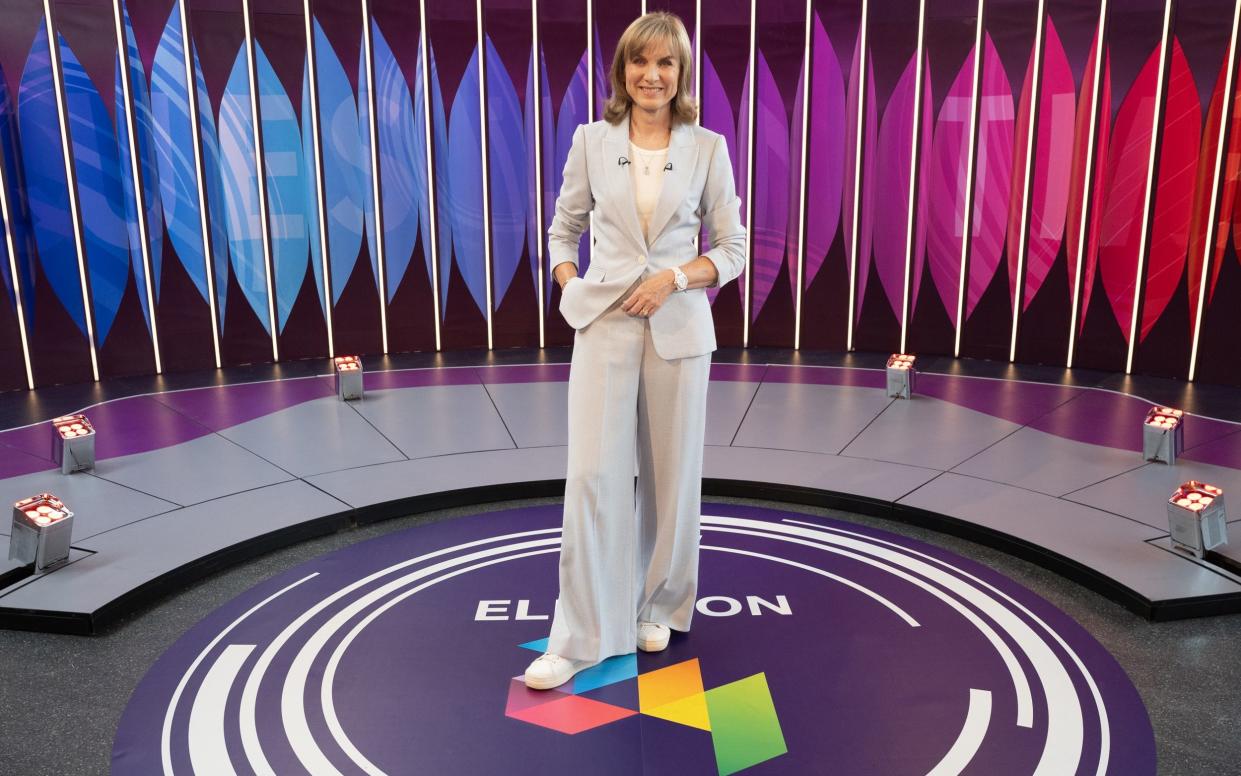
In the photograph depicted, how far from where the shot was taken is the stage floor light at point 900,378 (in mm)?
5133

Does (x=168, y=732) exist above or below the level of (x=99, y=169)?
below

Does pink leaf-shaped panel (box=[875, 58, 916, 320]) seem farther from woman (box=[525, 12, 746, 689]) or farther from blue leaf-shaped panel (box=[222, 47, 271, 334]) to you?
woman (box=[525, 12, 746, 689])

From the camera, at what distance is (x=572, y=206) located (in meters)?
2.47

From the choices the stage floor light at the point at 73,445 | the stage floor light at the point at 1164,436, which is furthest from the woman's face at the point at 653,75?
the stage floor light at the point at 73,445

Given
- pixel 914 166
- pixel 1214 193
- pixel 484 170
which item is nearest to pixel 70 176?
pixel 484 170

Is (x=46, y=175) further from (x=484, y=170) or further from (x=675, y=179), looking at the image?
(x=675, y=179)

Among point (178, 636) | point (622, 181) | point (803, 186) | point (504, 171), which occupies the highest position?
point (504, 171)

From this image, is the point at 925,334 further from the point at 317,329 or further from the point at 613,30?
the point at 317,329

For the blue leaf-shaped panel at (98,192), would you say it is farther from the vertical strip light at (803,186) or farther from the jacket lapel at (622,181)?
the jacket lapel at (622,181)

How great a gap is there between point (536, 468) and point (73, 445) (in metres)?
1.92

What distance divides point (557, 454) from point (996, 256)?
11.7 ft

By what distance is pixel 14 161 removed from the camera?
17.6 feet

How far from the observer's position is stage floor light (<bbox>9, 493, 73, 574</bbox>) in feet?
10.0

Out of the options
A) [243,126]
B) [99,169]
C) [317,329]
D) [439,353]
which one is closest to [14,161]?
[99,169]
